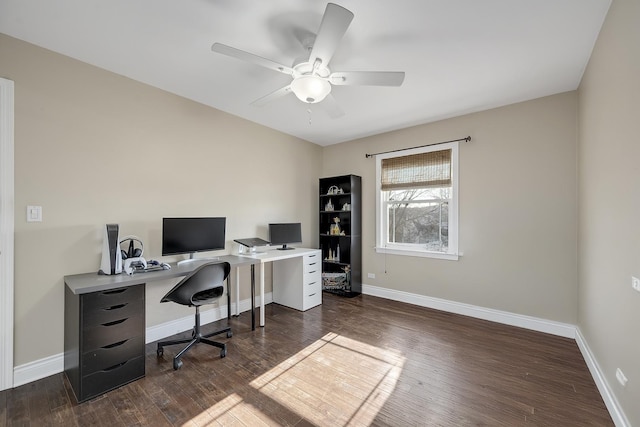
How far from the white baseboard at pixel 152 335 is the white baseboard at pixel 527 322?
2007mm

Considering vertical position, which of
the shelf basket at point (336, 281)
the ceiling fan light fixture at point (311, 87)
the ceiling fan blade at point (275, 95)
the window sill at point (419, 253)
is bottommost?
the shelf basket at point (336, 281)

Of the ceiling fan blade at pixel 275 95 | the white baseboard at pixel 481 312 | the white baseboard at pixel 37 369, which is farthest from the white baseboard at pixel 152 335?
the ceiling fan blade at pixel 275 95

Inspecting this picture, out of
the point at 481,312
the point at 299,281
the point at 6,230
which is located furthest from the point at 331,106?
the point at 481,312

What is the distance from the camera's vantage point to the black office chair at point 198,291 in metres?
2.30

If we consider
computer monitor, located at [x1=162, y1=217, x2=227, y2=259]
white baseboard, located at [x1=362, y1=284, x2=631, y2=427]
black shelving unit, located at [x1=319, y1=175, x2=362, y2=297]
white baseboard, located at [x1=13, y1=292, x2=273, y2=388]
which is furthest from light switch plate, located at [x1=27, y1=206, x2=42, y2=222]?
white baseboard, located at [x1=362, y1=284, x2=631, y2=427]

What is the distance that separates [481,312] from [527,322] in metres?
0.46

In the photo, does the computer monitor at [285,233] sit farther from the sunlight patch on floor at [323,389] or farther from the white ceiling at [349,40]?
the white ceiling at [349,40]

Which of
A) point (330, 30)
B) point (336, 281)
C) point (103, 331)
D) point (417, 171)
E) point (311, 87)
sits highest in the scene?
point (330, 30)

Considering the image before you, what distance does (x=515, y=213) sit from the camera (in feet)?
10.3

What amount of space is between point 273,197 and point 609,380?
379 centimetres

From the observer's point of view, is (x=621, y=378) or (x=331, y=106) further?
(x=331, y=106)

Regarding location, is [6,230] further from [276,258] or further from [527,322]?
[527,322]

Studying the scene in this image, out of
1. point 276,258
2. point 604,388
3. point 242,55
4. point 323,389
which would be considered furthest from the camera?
point 276,258

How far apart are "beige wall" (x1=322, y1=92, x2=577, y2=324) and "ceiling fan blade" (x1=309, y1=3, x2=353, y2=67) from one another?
2.53 m
